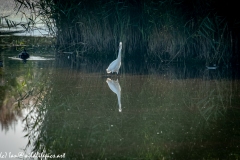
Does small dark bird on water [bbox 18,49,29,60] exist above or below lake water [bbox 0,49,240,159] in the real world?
above

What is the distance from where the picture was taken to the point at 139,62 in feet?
43.2

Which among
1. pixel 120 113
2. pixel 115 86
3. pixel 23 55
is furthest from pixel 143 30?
pixel 120 113

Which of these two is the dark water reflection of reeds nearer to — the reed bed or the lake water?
the lake water

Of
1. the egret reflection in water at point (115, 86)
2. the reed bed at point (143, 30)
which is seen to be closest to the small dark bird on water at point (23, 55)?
the reed bed at point (143, 30)

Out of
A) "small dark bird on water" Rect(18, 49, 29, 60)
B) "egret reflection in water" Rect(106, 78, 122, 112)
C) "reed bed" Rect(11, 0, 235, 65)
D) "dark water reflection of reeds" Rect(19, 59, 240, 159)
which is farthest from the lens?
"small dark bird on water" Rect(18, 49, 29, 60)

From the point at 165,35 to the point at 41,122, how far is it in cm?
656

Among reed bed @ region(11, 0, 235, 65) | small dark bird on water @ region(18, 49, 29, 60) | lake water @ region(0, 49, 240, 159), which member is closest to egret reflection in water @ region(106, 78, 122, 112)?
lake water @ region(0, 49, 240, 159)

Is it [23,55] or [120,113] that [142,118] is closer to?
[120,113]

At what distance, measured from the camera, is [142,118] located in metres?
7.15

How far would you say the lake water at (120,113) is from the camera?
5770mm

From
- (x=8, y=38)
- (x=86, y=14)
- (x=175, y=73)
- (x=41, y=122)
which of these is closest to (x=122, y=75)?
(x=175, y=73)

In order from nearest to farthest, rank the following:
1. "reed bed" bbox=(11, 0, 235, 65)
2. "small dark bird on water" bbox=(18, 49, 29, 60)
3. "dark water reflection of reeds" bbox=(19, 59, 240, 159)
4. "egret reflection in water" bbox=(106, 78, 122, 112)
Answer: "dark water reflection of reeds" bbox=(19, 59, 240, 159), "egret reflection in water" bbox=(106, 78, 122, 112), "reed bed" bbox=(11, 0, 235, 65), "small dark bird on water" bbox=(18, 49, 29, 60)

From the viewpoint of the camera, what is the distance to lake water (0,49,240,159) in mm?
5770

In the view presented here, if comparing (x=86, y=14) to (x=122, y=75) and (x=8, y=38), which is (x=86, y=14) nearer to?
(x=122, y=75)
